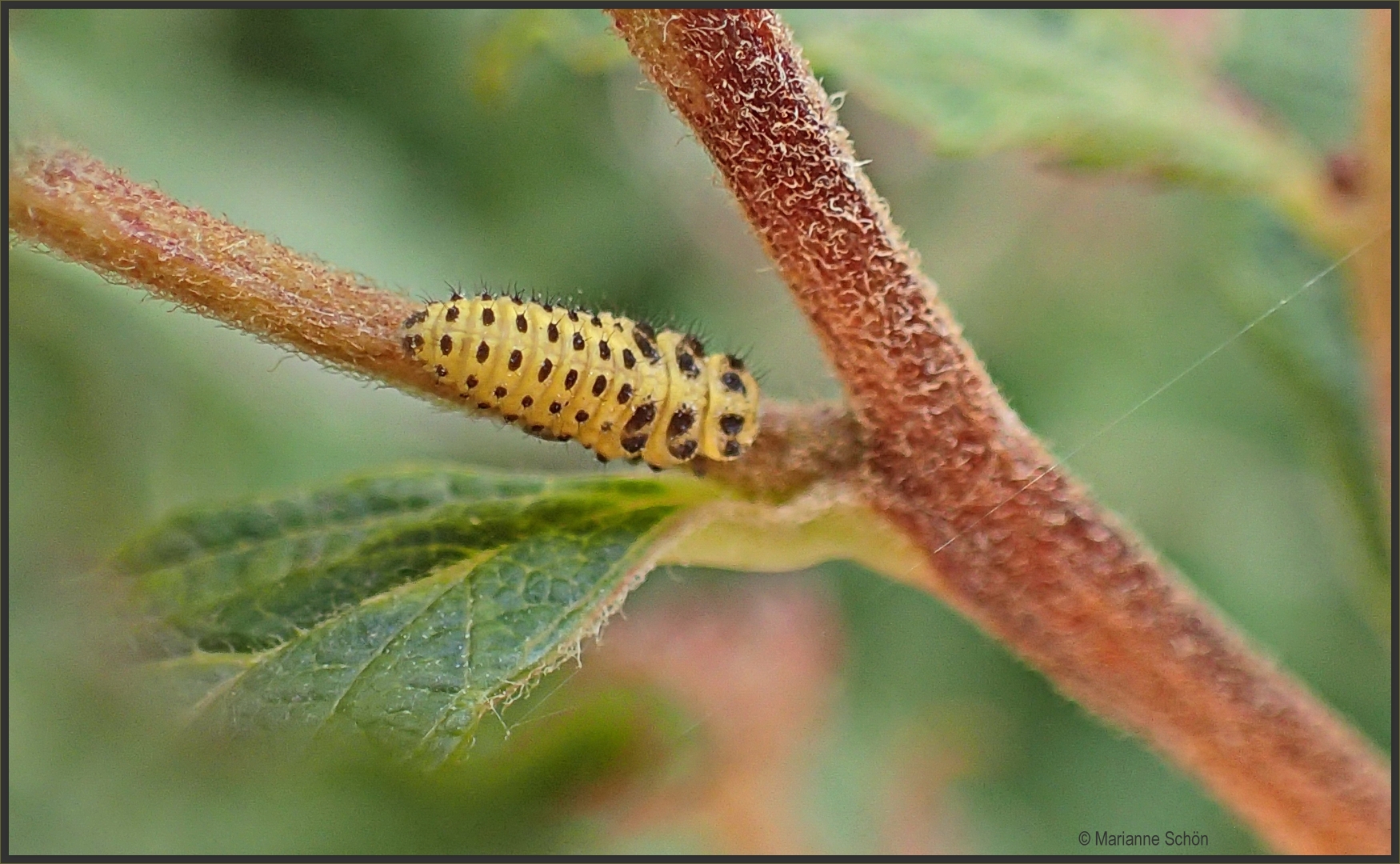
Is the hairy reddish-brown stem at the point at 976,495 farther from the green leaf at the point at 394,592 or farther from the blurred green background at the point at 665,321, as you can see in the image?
the blurred green background at the point at 665,321

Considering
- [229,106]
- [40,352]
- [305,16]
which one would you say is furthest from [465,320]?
[305,16]

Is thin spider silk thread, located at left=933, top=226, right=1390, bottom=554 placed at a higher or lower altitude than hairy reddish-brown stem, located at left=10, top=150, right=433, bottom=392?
higher

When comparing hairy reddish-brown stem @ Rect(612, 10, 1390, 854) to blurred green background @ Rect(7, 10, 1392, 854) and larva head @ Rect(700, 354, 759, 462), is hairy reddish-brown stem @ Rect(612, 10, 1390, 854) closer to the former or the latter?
larva head @ Rect(700, 354, 759, 462)

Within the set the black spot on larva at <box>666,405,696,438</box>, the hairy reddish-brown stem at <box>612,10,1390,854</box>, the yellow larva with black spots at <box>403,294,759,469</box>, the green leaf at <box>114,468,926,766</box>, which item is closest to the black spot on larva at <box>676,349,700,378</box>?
the yellow larva with black spots at <box>403,294,759,469</box>

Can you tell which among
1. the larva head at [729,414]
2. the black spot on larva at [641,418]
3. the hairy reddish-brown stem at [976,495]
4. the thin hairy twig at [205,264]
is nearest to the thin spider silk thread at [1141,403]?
the hairy reddish-brown stem at [976,495]

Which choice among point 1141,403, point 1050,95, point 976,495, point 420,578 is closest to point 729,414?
point 976,495

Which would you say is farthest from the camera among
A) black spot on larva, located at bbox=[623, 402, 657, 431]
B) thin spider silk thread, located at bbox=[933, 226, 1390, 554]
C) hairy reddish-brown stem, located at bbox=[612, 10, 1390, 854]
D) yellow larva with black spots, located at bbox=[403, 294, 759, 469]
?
black spot on larva, located at bbox=[623, 402, 657, 431]

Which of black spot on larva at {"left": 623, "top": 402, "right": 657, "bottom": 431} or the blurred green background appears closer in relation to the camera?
black spot on larva at {"left": 623, "top": 402, "right": 657, "bottom": 431}
